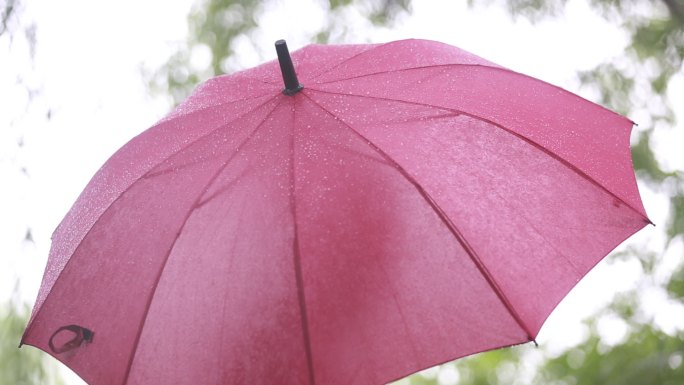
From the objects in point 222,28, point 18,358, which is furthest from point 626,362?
point 18,358

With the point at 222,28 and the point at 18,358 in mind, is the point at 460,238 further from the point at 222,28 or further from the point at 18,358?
the point at 222,28

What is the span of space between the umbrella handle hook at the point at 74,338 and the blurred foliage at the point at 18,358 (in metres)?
2.96

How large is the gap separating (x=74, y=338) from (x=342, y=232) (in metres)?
0.79

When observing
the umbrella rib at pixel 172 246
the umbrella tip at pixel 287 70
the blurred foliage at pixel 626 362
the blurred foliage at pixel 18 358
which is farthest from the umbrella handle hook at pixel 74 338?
the blurred foliage at pixel 18 358

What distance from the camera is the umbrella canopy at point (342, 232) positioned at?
1728 millimetres

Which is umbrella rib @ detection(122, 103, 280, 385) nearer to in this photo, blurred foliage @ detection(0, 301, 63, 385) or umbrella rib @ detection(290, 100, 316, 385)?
umbrella rib @ detection(290, 100, 316, 385)

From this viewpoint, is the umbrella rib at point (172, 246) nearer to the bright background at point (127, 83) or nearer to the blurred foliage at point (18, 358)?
the bright background at point (127, 83)

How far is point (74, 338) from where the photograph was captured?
2029 mm

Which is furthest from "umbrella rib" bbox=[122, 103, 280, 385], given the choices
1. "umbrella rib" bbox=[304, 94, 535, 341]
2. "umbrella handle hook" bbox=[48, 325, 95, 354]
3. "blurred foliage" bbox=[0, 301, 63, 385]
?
"blurred foliage" bbox=[0, 301, 63, 385]

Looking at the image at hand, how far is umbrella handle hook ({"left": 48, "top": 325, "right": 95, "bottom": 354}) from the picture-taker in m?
2.00

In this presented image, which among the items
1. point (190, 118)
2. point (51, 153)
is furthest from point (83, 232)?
point (51, 153)

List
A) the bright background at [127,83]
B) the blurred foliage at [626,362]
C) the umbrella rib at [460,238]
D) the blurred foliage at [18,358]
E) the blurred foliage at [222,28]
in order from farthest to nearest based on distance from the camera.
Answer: the blurred foliage at [222,28]
the blurred foliage at [18,358]
the bright background at [127,83]
the blurred foliage at [626,362]
the umbrella rib at [460,238]

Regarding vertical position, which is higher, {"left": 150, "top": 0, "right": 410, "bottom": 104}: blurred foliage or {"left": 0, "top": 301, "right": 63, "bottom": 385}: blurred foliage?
{"left": 150, "top": 0, "right": 410, "bottom": 104}: blurred foliage

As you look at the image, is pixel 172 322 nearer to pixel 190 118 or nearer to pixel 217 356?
pixel 217 356
